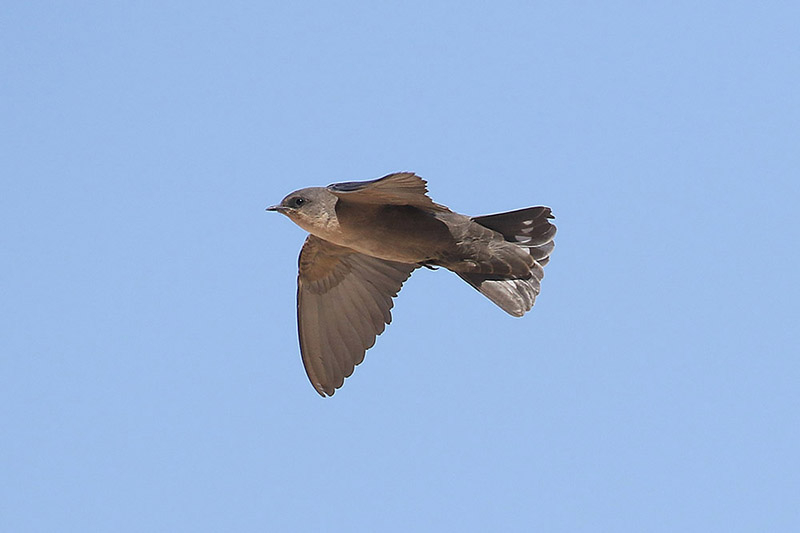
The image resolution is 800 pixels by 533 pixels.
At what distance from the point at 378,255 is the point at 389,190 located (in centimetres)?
78

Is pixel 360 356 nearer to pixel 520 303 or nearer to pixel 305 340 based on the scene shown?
pixel 305 340

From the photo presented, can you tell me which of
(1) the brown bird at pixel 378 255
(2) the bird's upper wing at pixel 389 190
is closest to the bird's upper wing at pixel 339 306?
(1) the brown bird at pixel 378 255

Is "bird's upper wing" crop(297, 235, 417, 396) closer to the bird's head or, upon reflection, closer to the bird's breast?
the bird's breast

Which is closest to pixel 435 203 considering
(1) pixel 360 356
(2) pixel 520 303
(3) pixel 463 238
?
(3) pixel 463 238

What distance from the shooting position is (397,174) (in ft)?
23.3

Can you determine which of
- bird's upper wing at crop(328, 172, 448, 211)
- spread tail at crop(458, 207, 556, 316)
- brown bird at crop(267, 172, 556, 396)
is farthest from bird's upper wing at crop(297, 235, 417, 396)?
bird's upper wing at crop(328, 172, 448, 211)

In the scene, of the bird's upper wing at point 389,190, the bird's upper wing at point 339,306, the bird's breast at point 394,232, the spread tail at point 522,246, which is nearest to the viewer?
the bird's upper wing at point 389,190

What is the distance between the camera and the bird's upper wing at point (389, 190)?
7207mm

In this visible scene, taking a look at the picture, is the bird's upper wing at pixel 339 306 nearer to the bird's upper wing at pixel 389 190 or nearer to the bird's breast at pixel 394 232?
the bird's breast at pixel 394 232

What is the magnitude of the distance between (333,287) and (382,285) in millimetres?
430

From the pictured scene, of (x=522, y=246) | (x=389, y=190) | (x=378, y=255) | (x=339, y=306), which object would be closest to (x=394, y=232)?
(x=378, y=255)

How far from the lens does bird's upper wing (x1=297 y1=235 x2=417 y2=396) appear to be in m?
9.11

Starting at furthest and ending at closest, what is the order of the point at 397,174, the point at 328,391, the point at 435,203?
the point at 328,391
the point at 435,203
the point at 397,174

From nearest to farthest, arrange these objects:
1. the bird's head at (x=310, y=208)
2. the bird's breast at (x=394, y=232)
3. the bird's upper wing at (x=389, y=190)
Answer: the bird's upper wing at (x=389, y=190) < the bird's head at (x=310, y=208) < the bird's breast at (x=394, y=232)
